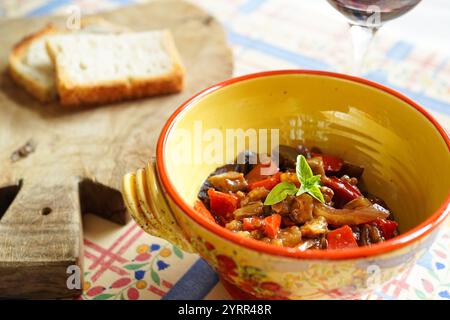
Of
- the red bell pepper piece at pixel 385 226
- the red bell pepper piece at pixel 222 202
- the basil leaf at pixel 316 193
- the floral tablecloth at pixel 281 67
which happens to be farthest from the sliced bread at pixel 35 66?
the red bell pepper piece at pixel 385 226

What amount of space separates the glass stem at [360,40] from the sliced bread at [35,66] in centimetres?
109

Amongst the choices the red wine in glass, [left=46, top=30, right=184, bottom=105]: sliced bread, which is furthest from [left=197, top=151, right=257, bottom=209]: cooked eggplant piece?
[left=46, top=30, right=184, bottom=105]: sliced bread

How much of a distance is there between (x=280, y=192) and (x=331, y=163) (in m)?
0.26

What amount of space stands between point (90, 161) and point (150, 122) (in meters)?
0.28

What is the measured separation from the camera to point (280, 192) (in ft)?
4.08

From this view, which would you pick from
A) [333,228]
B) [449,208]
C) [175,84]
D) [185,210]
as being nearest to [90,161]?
[175,84]

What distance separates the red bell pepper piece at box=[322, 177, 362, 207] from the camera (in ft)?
4.36

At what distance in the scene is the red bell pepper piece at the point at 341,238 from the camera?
118 cm

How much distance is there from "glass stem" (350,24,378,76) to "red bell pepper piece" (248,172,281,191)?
1.98 ft

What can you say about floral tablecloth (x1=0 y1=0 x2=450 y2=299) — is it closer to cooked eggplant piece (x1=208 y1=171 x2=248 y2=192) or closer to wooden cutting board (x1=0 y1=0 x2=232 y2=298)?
wooden cutting board (x1=0 y1=0 x2=232 y2=298)

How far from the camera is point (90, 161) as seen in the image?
5.55 ft

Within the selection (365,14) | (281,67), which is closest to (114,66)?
(281,67)

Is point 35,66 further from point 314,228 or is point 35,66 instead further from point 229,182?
point 314,228

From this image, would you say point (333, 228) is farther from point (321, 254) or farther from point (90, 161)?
point (90, 161)
